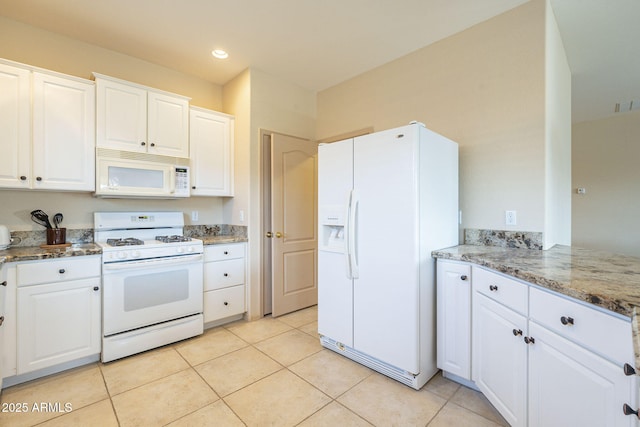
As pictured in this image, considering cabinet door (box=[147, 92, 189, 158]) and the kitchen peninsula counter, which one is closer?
cabinet door (box=[147, 92, 189, 158])

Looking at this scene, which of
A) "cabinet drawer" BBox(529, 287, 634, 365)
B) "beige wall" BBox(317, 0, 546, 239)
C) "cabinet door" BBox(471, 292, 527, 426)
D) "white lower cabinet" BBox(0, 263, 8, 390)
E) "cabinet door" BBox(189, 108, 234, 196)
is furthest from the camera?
"cabinet door" BBox(189, 108, 234, 196)

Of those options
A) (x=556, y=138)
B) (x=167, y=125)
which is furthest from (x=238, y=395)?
(x=556, y=138)

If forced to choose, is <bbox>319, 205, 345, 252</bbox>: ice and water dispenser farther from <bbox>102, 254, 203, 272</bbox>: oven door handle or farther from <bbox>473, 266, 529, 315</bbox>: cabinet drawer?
<bbox>102, 254, 203, 272</bbox>: oven door handle

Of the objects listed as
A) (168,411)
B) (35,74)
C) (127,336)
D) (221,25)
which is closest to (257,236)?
(127,336)

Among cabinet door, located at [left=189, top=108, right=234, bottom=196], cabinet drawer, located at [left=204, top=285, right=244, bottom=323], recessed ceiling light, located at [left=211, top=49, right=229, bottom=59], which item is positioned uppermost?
recessed ceiling light, located at [left=211, top=49, right=229, bottom=59]

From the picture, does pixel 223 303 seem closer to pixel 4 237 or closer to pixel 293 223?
pixel 293 223

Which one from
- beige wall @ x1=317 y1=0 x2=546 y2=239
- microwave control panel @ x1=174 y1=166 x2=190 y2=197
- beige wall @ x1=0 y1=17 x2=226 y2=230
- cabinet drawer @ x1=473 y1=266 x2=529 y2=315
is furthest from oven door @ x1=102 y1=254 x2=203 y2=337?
beige wall @ x1=317 y1=0 x2=546 y2=239

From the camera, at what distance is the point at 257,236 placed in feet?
10.5

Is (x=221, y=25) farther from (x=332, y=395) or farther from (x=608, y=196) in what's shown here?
(x=608, y=196)

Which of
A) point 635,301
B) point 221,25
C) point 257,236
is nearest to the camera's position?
point 635,301

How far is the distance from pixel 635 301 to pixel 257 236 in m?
2.88

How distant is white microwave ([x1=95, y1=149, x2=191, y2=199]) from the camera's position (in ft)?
8.17

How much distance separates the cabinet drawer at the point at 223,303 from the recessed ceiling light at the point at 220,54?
245 centimetres

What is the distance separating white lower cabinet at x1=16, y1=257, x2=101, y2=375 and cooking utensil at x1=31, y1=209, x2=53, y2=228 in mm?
611
